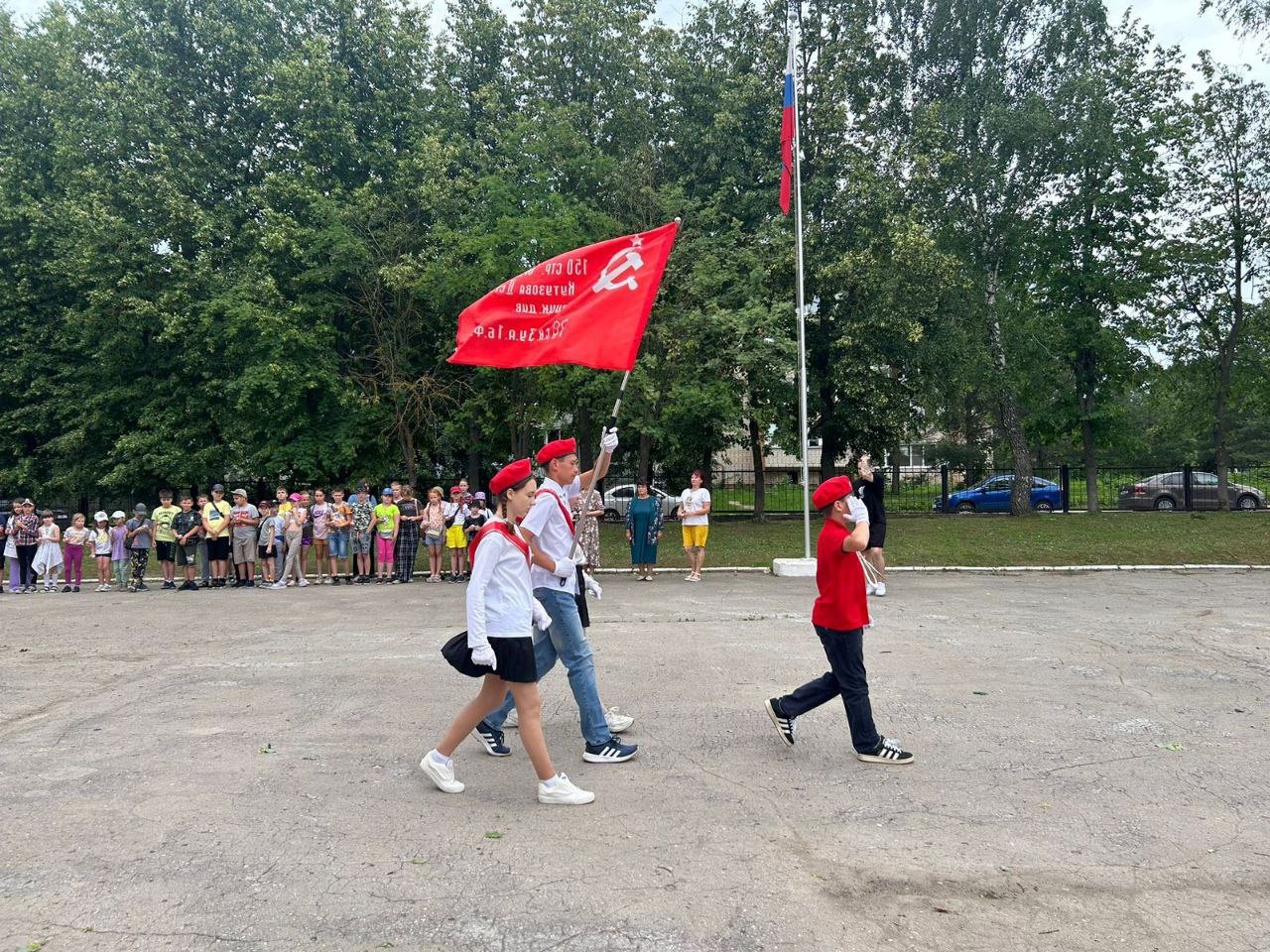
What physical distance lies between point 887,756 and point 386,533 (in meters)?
13.0

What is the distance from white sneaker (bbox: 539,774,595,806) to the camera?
509cm

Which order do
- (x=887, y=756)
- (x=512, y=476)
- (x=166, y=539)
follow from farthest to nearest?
(x=166, y=539) → (x=887, y=756) → (x=512, y=476)

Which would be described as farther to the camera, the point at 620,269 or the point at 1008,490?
the point at 1008,490

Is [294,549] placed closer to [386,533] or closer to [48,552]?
[386,533]

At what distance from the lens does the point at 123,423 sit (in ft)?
91.0

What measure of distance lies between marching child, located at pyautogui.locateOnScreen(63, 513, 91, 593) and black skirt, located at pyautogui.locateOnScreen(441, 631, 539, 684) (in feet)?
51.2

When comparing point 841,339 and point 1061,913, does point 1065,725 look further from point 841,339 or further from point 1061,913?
point 841,339

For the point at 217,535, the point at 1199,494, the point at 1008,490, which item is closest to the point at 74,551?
the point at 217,535

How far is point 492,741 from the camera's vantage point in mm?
6129

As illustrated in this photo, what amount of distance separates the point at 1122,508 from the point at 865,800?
108ft

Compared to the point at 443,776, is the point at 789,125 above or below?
above

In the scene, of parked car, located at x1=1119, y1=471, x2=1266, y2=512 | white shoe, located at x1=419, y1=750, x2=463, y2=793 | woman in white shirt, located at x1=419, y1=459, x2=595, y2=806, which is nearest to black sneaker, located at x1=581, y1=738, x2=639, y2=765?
woman in white shirt, located at x1=419, y1=459, x2=595, y2=806

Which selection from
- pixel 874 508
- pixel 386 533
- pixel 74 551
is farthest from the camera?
pixel 74 551

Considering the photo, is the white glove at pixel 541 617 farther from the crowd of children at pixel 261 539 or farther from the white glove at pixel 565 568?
the crowd of children at pixel 261 539
